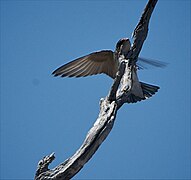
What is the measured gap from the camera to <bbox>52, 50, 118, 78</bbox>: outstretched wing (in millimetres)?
4570

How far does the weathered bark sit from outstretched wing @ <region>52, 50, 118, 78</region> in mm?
725

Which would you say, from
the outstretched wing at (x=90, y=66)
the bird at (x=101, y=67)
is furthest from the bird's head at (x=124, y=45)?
the outstretched wing at (x=90, y=66)

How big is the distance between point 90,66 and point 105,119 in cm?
149

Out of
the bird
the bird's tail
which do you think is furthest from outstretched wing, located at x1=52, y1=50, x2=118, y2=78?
the bird's tail

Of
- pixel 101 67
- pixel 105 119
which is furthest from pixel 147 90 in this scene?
pixel 105 119

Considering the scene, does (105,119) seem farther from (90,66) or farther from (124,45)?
(90,66)

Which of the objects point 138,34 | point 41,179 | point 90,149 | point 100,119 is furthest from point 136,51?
point 41,179

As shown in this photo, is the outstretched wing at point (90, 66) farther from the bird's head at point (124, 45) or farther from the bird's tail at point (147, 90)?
the bird's head at point (124, 45)

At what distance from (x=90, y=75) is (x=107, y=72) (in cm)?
22

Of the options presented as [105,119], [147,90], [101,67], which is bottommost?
[105,119]

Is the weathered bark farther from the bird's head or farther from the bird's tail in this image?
the bird's tail

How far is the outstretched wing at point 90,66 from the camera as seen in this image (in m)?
4.57

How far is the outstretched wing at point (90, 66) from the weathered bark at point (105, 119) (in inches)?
28.6

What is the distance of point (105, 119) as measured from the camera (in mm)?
3328
